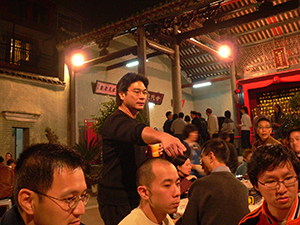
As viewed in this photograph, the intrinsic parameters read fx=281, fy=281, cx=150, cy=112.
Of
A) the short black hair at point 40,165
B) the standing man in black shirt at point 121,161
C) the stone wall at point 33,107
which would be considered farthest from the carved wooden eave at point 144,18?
the short black hair at point 40,165

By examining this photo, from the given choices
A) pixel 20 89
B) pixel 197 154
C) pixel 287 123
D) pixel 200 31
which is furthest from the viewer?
pixel 20 89

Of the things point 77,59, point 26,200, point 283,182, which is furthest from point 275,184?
point 77,59

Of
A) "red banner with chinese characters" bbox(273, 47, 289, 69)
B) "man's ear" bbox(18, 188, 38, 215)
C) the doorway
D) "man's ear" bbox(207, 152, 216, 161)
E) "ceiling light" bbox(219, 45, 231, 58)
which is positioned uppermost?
"ceiling light" bbox(219, 45, 231, 58)

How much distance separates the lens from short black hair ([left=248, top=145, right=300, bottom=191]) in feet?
5.42

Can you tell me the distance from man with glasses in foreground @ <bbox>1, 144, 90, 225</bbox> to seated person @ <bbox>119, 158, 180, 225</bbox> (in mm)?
836

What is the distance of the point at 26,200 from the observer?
41.5 inches

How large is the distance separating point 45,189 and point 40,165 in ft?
0.31

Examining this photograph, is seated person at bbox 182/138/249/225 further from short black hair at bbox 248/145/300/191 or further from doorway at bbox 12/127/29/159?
doorway at bbox 12/127/29/159

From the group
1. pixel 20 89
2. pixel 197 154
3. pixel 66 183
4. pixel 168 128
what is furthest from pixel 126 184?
pixel 20 89

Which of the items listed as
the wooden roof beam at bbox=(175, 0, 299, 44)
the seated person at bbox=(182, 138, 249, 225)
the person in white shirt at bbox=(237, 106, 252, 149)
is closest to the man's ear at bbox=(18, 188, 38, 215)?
the seated person at bbox=(182, 138, 249, 225)

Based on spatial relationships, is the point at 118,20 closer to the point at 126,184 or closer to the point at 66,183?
the point at 126,184

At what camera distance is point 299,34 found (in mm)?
12383

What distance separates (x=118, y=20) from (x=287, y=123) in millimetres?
6615

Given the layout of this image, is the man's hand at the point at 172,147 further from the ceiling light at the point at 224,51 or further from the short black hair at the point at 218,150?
the ceiling light at the point at 224,51
